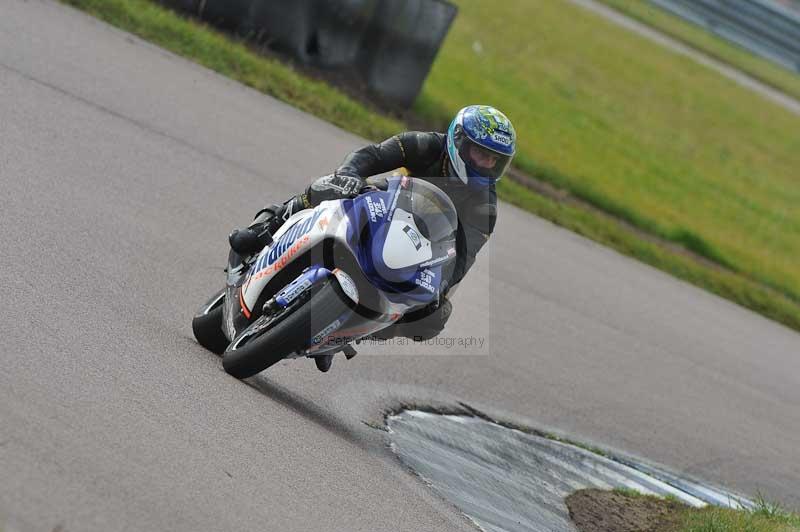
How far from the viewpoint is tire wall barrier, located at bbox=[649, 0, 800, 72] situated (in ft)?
105

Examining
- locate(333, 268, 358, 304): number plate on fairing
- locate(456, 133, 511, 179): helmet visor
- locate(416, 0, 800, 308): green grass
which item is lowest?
locate(416, 0, 800, 308): green grass

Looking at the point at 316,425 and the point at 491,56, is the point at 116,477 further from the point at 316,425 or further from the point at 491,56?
the point at 491,56

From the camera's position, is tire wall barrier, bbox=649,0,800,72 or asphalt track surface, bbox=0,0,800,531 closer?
asphalt track surface, bbox=0,0,800,531

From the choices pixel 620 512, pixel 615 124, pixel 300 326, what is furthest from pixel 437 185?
pixel 615 124

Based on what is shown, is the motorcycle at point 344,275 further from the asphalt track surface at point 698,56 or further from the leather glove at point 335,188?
the asphalt track surface at point 698,56

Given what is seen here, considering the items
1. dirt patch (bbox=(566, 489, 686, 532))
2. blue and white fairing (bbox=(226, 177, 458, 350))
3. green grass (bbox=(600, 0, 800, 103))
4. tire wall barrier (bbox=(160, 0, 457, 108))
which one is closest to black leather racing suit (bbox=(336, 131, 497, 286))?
blue and white fairing (bbox=(226, 177, 458, 350))

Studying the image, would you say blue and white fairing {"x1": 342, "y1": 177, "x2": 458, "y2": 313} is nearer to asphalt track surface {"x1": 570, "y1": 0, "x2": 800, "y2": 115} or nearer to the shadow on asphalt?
the shadow on asphalt

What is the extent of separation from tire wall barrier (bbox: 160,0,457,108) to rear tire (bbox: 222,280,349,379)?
31.7ft

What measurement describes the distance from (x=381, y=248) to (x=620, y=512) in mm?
2409

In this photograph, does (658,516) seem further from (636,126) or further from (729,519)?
(636,126)

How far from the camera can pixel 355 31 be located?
50.8 ft

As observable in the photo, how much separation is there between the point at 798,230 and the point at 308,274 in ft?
57.1

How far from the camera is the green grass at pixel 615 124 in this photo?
14.5 m

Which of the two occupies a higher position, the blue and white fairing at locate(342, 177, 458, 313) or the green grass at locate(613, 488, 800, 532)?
the blue and white fairing at locate(342, 177, 458, 313)
